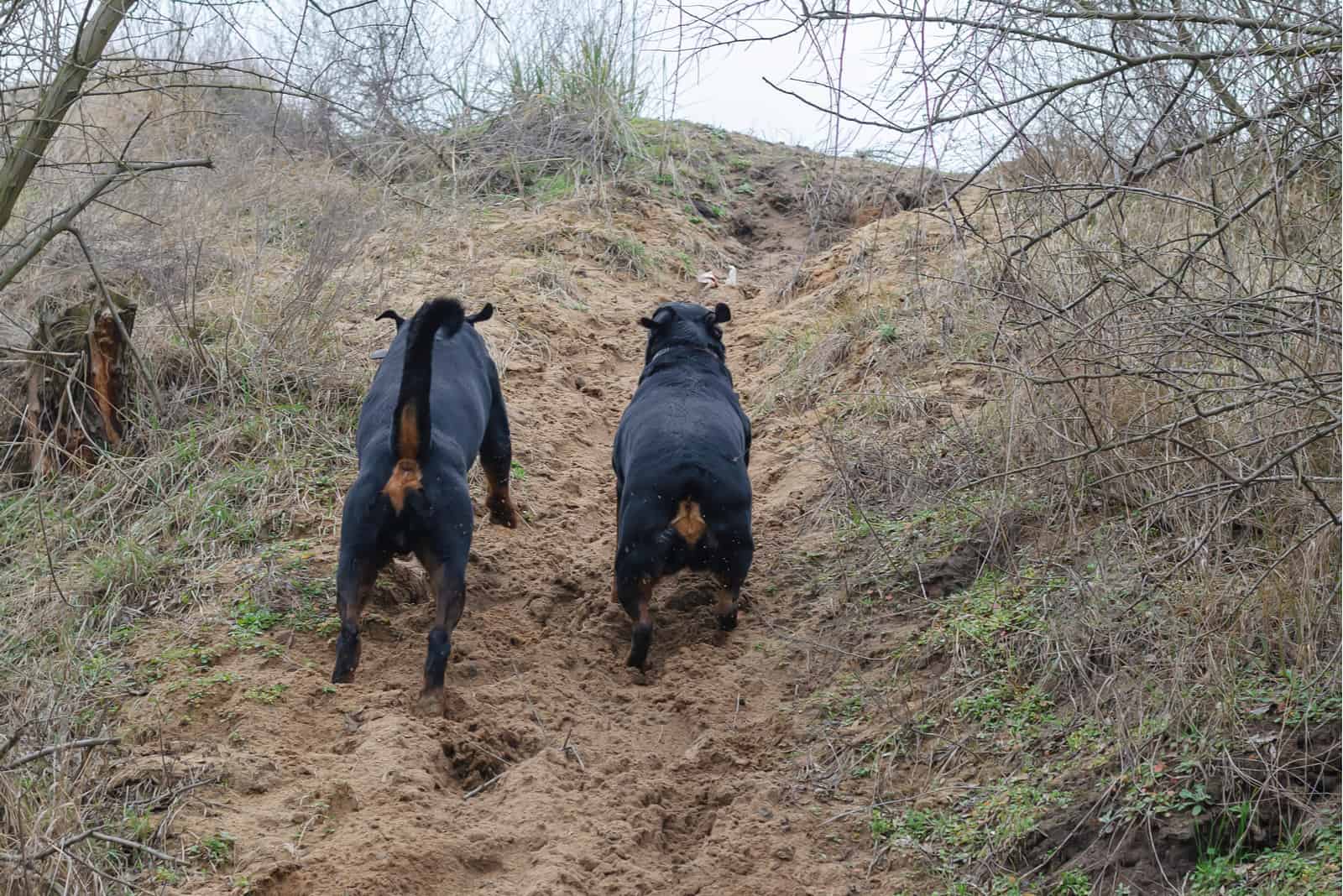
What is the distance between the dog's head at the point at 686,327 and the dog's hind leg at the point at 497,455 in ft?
2.93

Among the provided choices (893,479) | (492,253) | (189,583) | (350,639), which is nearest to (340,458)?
(189,583)

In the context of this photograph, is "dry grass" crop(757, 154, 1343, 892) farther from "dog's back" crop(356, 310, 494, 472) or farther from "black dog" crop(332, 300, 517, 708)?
"dog's back" crop(356, 310, 494, 472)

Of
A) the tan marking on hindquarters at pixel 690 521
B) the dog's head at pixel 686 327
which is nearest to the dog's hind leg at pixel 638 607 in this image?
the tan marking on hindquarters at pixel 690 521

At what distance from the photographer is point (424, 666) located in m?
5.20

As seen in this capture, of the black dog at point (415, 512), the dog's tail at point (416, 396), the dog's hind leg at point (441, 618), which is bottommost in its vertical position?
the dog's hind leg at point (441, 618)

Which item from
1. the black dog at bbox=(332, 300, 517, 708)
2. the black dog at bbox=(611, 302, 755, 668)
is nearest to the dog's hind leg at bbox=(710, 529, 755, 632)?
the black dog at bbox=(611, 302, 755, 668)

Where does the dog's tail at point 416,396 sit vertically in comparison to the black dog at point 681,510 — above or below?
above

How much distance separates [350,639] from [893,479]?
3059mm

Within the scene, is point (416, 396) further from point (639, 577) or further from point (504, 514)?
point (504, 514)

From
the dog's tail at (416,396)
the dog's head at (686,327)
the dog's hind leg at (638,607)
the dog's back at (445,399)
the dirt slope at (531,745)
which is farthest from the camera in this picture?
the dog's head at (686,327)

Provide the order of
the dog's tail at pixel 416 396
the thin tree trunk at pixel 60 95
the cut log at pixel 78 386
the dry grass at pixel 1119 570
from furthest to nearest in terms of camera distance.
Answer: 1. the cut log at pixel 78 386
2. the dog's tail at pixel 416 396
3. the thin tree trunk at pixel 60 95
4. the dry grass at pixel 1119 570

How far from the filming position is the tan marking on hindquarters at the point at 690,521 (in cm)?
537

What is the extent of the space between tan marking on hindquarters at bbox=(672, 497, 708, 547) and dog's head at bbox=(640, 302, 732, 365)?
1.53m

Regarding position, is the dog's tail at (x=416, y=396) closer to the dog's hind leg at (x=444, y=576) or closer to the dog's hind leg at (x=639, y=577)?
the dog's hind leg at (x=444, y=576)
